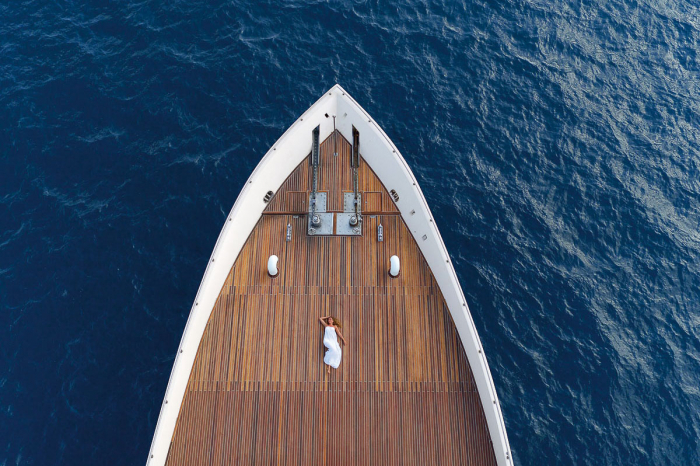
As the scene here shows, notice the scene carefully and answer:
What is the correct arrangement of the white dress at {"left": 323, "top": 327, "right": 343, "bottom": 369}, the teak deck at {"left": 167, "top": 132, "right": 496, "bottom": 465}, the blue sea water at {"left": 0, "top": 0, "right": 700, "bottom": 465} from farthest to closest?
1. the blue sea water at {"left": 0, "top": 0, "right": 700, "bottom": 465}
2. the white dress at {"left": 323, "top": 327, "right": 343, "bottom": 369}
3. the teak deck at {"left": 167, "top": 132, "right": 496, "bottom": 465}

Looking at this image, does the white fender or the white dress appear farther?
the white fender

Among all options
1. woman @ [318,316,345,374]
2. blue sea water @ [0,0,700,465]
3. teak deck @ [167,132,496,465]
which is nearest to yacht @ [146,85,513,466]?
teak deck @ [167,132,496,465]

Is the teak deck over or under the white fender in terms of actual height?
under

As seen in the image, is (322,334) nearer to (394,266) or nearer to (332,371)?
(332,371)

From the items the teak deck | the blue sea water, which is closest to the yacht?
the teak deck

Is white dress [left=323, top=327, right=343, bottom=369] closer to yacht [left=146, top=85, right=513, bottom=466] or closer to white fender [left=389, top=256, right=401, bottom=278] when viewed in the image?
yacht [left=146, top=85, right=513, bottom=466]

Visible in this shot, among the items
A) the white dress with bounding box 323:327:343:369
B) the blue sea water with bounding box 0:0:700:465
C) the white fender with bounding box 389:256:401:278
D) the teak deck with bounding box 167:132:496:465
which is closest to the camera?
the teak deck with bounding box 167:132:496:465

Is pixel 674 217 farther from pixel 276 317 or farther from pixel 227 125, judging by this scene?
pixel 227 125
